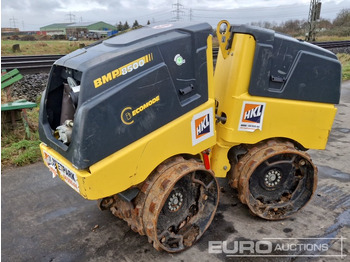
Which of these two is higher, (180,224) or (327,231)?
(180,224)

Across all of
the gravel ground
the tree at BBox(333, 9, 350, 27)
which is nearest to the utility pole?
the tree at BBox(333, 9, 350, 27)

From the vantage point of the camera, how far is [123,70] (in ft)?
7.64

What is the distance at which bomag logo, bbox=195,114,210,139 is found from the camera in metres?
2.75

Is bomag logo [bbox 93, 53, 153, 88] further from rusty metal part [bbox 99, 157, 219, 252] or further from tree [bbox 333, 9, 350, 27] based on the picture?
tree [bbox 333, 9, 350, 27]

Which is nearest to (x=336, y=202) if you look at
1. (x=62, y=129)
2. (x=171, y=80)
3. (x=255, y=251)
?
(x=255, y=251)

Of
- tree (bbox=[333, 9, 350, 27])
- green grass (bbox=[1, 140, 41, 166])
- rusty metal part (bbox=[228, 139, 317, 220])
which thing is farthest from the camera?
tree (bbox=[333, 9, 350, 27])

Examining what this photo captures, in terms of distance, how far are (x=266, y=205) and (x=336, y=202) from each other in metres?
0.99

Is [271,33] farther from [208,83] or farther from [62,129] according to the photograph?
[62,129]

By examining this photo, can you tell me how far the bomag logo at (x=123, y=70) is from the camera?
7.38ft

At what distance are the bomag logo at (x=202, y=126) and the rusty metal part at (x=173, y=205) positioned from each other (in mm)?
257

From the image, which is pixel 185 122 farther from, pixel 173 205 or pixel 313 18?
pixel 313 18

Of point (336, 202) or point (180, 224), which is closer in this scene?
point (180, 224)

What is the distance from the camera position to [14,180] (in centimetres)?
418

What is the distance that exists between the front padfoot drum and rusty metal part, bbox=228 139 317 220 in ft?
1.23
